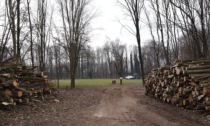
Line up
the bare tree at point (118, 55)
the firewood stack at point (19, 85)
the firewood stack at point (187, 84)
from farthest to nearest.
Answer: the bare tree at point (118, 55)
the firewood stack at point (19, 85)
the firewood stack at point (187, 84)

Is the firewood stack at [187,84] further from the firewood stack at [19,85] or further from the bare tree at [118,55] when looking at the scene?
the bare tree at [118,55]

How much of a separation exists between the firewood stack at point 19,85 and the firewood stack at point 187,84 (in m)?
6.76

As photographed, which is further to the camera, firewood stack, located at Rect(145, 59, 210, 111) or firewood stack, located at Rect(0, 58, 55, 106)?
firewood stack, located at Rect(0, 58, 55, 106)

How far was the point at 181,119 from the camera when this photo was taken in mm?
8758

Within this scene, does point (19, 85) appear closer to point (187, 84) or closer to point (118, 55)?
point (187, 84)

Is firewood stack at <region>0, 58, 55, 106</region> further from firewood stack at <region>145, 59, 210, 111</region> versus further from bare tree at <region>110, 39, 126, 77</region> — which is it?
bare tree at <region>110, 39, 126, 77</region>

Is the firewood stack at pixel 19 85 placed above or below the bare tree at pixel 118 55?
below

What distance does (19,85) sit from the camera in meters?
12.6

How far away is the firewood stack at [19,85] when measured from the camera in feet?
35.4

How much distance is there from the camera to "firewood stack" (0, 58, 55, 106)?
1079 cm

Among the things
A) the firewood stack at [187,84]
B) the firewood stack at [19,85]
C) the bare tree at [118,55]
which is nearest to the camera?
the firewood stack at [187,84]

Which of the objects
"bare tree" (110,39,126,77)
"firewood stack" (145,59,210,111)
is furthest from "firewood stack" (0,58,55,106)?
"bare tree" (110,39,126,77)

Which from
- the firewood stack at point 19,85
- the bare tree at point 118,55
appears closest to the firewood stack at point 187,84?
the firewood stack at point 19,85

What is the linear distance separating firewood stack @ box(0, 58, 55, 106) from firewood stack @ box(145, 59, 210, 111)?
6760 mm
